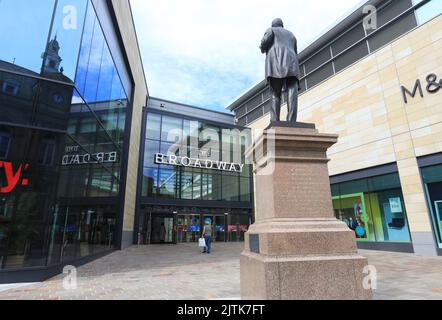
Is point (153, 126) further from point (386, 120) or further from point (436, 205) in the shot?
point (436, 205)

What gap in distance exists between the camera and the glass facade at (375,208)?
14617 millimetres

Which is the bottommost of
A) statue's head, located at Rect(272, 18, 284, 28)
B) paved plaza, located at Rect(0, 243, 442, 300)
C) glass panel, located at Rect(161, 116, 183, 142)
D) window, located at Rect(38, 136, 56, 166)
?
paved plaza, located at Rect(0, 243, 442, 300)

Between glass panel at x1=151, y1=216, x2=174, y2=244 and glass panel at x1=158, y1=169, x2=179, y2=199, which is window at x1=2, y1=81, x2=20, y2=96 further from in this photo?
glass panel at x1=151, y1=216, x2=174, y2=244

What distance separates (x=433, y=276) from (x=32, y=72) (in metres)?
13.2

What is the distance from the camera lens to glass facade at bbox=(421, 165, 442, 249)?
1271 cm

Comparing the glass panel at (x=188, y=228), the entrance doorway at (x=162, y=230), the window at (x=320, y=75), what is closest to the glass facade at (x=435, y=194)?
the window at (x=320, y=75)

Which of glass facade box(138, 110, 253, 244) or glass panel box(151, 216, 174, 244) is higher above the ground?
glass facade box(138, 110, 253, 244)

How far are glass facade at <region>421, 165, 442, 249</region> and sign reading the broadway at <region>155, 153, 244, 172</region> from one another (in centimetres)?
1665

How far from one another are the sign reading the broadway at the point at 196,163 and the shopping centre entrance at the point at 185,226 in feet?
14.1

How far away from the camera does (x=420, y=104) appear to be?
44.7 ft

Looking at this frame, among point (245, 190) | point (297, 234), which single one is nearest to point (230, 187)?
point (245, 190)

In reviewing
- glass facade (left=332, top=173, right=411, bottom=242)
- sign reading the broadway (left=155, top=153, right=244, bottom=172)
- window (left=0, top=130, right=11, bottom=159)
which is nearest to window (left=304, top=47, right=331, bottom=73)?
glass facade (left=332, top=173, right=411, bottom=242)

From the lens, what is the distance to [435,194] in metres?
12.9

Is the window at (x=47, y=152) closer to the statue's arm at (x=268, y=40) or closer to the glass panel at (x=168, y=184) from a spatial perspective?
the statue's arm at (x=268, y=40)
